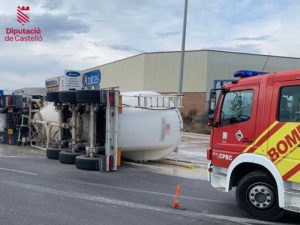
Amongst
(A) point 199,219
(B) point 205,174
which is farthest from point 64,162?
(A) point 199,219

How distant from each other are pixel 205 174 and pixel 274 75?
6067 millimetres

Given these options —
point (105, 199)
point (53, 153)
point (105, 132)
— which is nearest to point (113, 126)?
point (105, 132)

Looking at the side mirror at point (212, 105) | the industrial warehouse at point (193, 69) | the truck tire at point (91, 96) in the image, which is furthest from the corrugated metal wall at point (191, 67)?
the side mirror at point (212, 105)

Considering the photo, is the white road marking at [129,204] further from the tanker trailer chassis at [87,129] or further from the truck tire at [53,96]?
the truck tire at [53,96]

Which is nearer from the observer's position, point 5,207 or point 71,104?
point 5,207

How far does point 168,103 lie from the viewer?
14.4m

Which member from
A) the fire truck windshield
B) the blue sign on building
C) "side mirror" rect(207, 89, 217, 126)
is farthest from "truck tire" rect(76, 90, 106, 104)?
the blue sign on building

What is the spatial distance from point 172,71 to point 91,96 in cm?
4047

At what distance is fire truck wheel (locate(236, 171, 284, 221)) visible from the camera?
713 cm

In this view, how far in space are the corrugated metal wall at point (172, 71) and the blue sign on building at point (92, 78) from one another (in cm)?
2827

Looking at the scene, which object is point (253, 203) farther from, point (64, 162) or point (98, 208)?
point (64, 162)

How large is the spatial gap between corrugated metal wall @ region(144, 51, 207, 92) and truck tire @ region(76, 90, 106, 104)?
37.0 m

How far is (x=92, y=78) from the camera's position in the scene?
2120 centimetres

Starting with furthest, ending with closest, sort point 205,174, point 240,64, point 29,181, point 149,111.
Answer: point 240,64 → point 149,111 → point 205,174 → point 29,181
